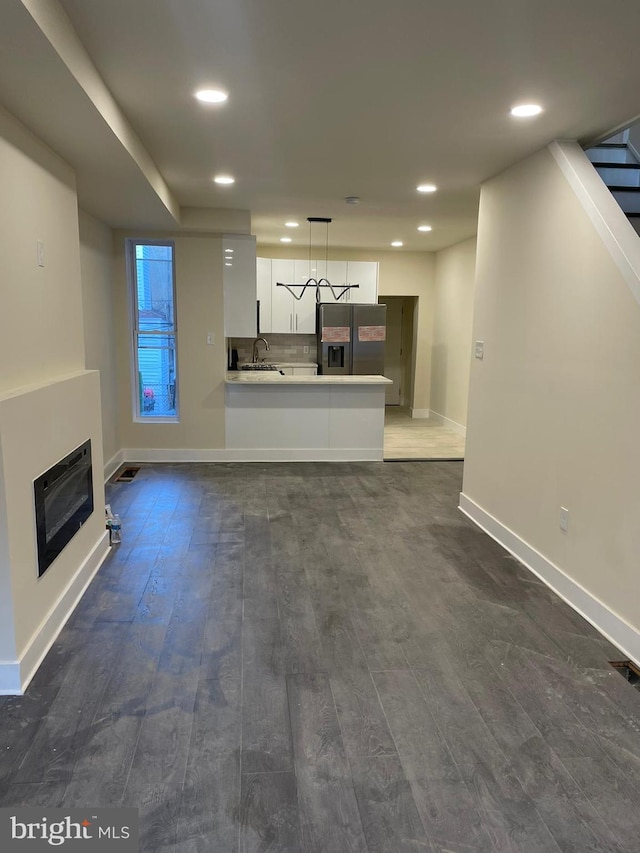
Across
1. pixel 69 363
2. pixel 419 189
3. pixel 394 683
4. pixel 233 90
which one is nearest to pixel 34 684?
pixel 394 683

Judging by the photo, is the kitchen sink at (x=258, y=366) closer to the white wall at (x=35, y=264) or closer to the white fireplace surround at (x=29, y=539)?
the white wall at (x=35, y=264)

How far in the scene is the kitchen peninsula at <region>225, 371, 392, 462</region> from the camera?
592 centimetres

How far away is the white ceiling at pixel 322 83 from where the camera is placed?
1.93 m

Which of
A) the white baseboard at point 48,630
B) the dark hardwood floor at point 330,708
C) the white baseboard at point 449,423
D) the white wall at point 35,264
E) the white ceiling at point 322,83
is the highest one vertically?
the white ceiling at point 322,83

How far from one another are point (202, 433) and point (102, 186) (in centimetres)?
278

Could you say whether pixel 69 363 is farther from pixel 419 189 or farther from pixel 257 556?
pixel 419 189

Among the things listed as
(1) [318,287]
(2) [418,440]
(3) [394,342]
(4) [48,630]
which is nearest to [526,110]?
(4) [48,630]

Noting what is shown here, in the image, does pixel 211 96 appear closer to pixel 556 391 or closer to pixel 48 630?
pixel 556 391

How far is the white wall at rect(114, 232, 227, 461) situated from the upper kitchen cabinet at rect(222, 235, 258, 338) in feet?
0.23

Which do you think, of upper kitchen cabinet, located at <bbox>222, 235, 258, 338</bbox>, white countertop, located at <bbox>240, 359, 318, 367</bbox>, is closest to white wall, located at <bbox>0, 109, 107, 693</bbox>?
upper kitchen cabinet, located at <bbox>222, 235, 258, 338</bbox>

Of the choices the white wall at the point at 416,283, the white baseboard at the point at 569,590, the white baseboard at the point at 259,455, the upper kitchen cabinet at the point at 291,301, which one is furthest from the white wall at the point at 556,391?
the white wall at the point at 416,283

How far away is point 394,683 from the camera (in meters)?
2.27

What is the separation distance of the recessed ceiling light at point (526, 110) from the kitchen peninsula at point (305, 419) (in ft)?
10.9

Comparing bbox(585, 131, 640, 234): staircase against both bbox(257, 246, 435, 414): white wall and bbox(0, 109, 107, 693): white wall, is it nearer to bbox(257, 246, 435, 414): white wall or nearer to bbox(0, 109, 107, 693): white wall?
bbox(0, 109, 107, 693): white wall
